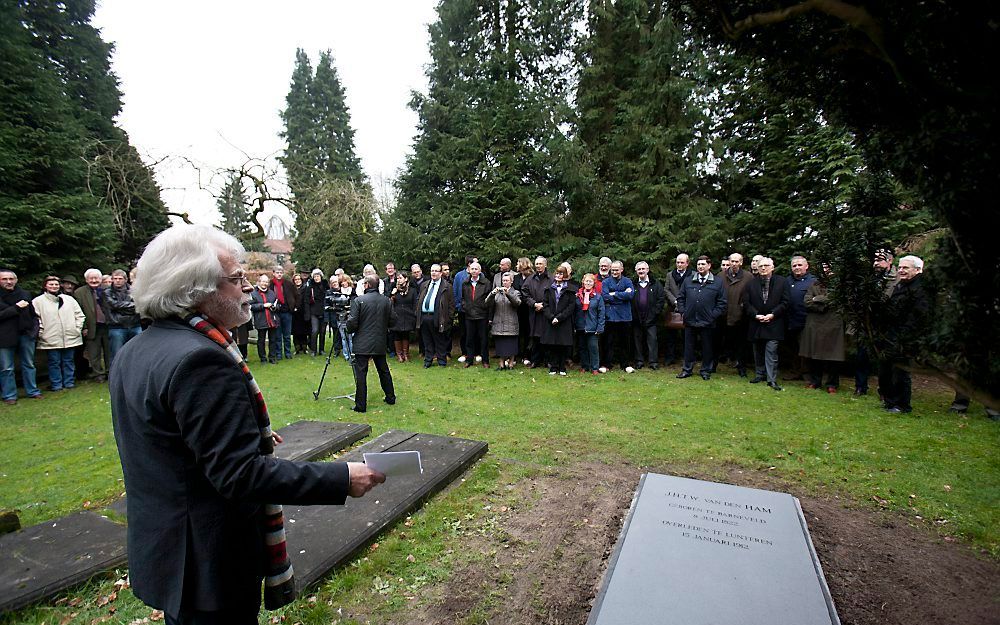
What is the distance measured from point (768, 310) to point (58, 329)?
12960 millimetres

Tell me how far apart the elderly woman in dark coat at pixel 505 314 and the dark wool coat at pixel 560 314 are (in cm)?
65

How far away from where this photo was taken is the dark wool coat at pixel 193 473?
165 centimetres

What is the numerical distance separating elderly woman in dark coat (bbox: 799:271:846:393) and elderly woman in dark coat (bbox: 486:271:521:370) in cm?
536

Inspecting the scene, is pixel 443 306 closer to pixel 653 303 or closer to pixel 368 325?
pixel 368 325

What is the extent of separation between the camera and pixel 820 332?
28.5 ft

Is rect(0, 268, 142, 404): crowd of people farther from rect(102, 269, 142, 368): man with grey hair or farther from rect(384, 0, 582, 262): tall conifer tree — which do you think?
rect(384, 0, 582, 262): tall conifer tree

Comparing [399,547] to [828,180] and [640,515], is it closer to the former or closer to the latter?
[640,515]

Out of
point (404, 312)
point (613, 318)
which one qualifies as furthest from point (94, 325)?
point (613, 318)

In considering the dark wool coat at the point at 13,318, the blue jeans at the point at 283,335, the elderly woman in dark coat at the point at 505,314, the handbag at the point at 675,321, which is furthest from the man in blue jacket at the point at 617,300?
the dark wool coat at the point at 13,318

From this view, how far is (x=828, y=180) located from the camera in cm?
1052

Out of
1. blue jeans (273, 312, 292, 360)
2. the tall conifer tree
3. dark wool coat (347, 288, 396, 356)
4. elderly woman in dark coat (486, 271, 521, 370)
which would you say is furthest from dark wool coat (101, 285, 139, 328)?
elderly woman in dark coat (486, 271, 521, 370)

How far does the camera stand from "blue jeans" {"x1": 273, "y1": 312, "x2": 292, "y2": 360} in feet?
42.2

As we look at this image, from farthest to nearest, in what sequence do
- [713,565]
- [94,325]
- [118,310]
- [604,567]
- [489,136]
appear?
[489,136]
[94,325]
[118,310]
[604,567]
[713,565]

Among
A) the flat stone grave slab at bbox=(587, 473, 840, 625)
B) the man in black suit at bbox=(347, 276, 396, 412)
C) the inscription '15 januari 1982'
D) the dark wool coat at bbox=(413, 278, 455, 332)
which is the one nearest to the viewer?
the flat stone grave slab at bbox=(587, 473, 840, 625)
